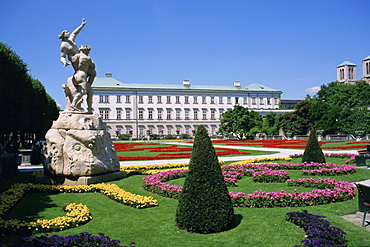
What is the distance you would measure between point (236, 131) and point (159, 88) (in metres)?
A: 29.5

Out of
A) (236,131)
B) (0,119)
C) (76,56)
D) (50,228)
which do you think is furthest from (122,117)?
(50,228)

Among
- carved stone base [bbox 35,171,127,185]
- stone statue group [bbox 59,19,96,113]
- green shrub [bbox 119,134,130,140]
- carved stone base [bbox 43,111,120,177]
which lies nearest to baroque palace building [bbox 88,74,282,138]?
green shrub [bbox 119,134,130,140]

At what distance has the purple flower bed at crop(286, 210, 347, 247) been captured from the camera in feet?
14.8

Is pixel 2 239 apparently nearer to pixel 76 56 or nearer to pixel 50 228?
pixel 50 228

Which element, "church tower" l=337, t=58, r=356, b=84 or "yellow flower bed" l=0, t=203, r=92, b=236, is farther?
"church tower" l=337, t=58, r=356, b=84

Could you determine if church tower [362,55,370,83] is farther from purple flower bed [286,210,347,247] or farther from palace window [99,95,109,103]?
purple flower bed [286,210,347,247]

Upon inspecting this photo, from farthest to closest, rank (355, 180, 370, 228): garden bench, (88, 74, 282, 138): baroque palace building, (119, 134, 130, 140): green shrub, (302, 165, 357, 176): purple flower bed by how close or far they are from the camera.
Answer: (88, 74, 282, 138): baroque palace building < (119, 134, 130, 140): green shrub < (302, 165, 357, 176): purple flower bed < (355, 180, 370, 228): garden bench

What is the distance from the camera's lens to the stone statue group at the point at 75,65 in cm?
1118

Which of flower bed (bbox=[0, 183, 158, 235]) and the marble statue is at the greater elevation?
the marble statue

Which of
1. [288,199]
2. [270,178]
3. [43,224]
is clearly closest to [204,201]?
[288,199]

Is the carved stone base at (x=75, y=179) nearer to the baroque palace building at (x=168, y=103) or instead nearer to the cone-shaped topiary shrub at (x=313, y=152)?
the cone-shaped topiary shrub at (x=313, y=152)

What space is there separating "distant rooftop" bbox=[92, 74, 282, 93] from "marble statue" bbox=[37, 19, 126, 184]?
5949cm

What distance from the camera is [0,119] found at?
2466 centimetres

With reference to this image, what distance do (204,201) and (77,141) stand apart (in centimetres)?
640
